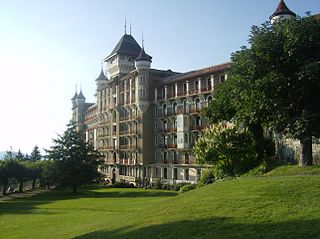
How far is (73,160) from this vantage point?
65312 mm

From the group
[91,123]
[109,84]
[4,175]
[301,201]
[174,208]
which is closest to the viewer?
[301,201]

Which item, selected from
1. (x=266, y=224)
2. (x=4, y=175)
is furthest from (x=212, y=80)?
(x=266, y=224)

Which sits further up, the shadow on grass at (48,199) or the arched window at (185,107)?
the arched window at (185,107)

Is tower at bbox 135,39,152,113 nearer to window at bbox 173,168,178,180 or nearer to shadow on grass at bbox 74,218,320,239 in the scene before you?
window at bbox 173,168,178,180

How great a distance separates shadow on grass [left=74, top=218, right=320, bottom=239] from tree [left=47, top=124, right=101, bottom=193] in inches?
1877

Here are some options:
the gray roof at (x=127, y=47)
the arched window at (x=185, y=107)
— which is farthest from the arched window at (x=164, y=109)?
the gray roof at (x=127, y=47)

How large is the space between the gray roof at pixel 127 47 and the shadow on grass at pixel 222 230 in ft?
222

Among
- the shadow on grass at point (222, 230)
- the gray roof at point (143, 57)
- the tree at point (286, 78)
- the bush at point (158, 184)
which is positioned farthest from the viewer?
the gray roof at point (143, 57)

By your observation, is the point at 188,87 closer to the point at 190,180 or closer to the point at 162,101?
the point at 162,101

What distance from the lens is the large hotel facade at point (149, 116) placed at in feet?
207

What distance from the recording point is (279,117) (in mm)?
27891

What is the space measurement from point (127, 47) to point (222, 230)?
72.9 metres

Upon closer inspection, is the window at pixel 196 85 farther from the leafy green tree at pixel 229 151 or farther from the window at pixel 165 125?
the leafy green tree at pixel 229 151

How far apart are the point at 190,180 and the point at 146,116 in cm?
1609
